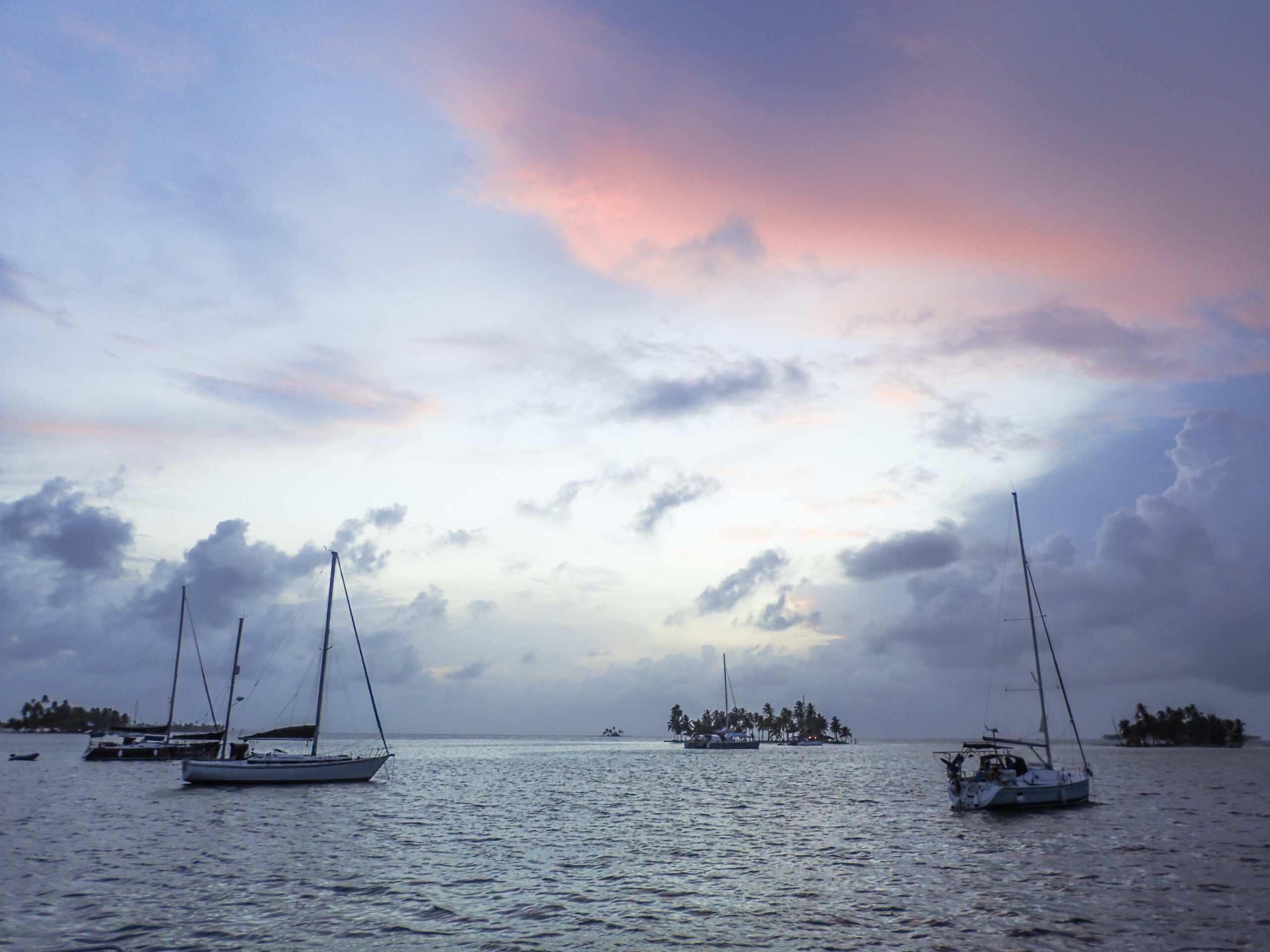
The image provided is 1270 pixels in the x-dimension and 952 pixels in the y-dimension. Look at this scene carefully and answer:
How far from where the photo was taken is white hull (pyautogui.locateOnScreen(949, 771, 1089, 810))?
51.8 metres

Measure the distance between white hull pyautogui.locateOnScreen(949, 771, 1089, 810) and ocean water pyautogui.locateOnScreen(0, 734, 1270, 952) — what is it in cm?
116

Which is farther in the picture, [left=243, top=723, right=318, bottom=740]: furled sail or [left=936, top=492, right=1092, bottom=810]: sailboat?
[left=243, top=723, right=318, bottom=740]: furled sail

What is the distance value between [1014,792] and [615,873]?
3287 cm

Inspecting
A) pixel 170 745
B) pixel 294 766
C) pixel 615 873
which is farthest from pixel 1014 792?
pixel 170 745

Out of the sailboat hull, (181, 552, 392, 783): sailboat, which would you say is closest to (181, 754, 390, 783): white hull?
(181, 552, 392, 783): sailboat

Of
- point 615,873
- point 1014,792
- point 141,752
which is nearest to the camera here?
point 615,873

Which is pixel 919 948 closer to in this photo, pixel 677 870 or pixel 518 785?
pixel 677 870

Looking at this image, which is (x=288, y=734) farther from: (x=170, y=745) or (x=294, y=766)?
(x=170, y=745)

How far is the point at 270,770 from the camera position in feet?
223

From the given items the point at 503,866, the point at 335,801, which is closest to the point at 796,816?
the point at 503,866

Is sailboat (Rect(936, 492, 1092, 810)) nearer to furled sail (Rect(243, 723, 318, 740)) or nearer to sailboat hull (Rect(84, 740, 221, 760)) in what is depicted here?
furled sail (Rect(243, 723, 318, 740))

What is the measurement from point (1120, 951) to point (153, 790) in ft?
245

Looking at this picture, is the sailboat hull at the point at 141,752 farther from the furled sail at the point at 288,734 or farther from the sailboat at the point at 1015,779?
the sailboat at the point at 1015,779

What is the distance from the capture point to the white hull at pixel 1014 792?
5181 cm
